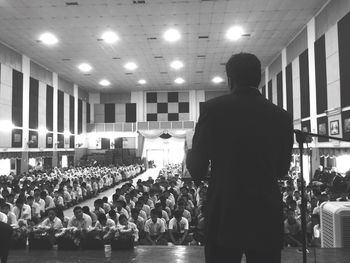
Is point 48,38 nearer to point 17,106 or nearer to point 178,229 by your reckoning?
point 17,106

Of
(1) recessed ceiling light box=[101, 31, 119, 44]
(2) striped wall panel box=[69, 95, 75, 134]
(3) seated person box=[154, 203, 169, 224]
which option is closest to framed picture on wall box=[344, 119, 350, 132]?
(3) seated person box=[154, 203, 169, 224]

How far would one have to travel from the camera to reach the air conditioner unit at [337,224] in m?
2.82

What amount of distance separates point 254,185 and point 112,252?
118 inches

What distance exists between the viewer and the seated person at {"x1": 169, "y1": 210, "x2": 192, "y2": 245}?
24.3 ft

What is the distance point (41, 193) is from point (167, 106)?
71.2ft

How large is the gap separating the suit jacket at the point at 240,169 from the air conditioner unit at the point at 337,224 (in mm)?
1789

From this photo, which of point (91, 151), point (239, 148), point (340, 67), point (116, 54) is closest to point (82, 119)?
point (91, 151)

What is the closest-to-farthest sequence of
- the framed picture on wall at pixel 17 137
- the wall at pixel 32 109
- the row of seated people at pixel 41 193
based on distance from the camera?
the row of seated people at pixel 41 193 → the wall at pixel 32 109 → the framed picture on wall at pixel 17 137

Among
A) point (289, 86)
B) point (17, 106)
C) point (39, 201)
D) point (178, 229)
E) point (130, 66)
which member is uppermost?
point (130, 66)

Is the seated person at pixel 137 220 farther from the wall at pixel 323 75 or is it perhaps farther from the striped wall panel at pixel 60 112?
the striped wall panel at pixel 60 112

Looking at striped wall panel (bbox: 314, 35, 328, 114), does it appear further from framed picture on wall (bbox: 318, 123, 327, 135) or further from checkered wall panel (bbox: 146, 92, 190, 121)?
checkered wall panel (bbox: 146, 92, 190, 121)

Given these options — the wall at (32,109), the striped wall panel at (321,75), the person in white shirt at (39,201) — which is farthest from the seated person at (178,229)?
the wall at (32,109)

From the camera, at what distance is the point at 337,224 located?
112 inches

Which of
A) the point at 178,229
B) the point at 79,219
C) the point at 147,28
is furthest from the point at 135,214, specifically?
the point at 147,28
